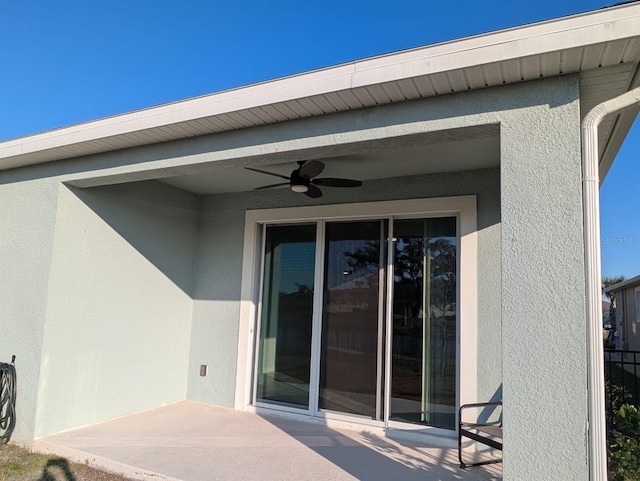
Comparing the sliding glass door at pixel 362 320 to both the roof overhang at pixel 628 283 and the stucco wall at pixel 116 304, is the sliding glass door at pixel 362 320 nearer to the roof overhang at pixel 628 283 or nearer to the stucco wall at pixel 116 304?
the stucco wall at pixel 116 304

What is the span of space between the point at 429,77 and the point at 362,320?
9.50ft

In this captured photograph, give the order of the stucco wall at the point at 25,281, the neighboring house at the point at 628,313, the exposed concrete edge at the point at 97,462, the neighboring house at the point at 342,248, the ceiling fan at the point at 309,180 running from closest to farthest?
the neighboring house at the point at 342,248 < the exposed concrete edge at the point at 97,462 < the ceiling fan at the point at 309,180 < the stucco wall at the point at 25,281 < the neighboring house at the point at 628,313

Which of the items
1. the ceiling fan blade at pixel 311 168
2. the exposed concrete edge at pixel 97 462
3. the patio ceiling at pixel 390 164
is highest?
the patio ceiling at pixel 390 164

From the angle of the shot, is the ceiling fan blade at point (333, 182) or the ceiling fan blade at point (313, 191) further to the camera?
the ceiling fan blade at point (313, 191)

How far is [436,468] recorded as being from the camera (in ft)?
11.0

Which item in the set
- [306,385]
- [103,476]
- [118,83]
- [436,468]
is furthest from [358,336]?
[118,83]

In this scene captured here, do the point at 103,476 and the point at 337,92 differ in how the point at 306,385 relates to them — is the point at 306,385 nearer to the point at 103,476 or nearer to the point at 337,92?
the point at 103,476

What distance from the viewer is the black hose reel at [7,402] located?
12.4ft

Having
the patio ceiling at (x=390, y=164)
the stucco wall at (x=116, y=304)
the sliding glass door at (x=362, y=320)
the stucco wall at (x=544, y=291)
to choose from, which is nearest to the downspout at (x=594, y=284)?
the stucco wall at (x=544, y=291)

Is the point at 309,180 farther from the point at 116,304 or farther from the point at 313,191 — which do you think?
the point at 116,304

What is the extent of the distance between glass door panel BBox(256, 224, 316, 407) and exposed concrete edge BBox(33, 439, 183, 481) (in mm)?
1912

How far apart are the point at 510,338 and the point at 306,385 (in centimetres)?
313

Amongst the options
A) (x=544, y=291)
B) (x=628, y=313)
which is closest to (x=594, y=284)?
(x=544, y=291)

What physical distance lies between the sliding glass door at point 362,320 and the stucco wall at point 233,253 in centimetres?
30
